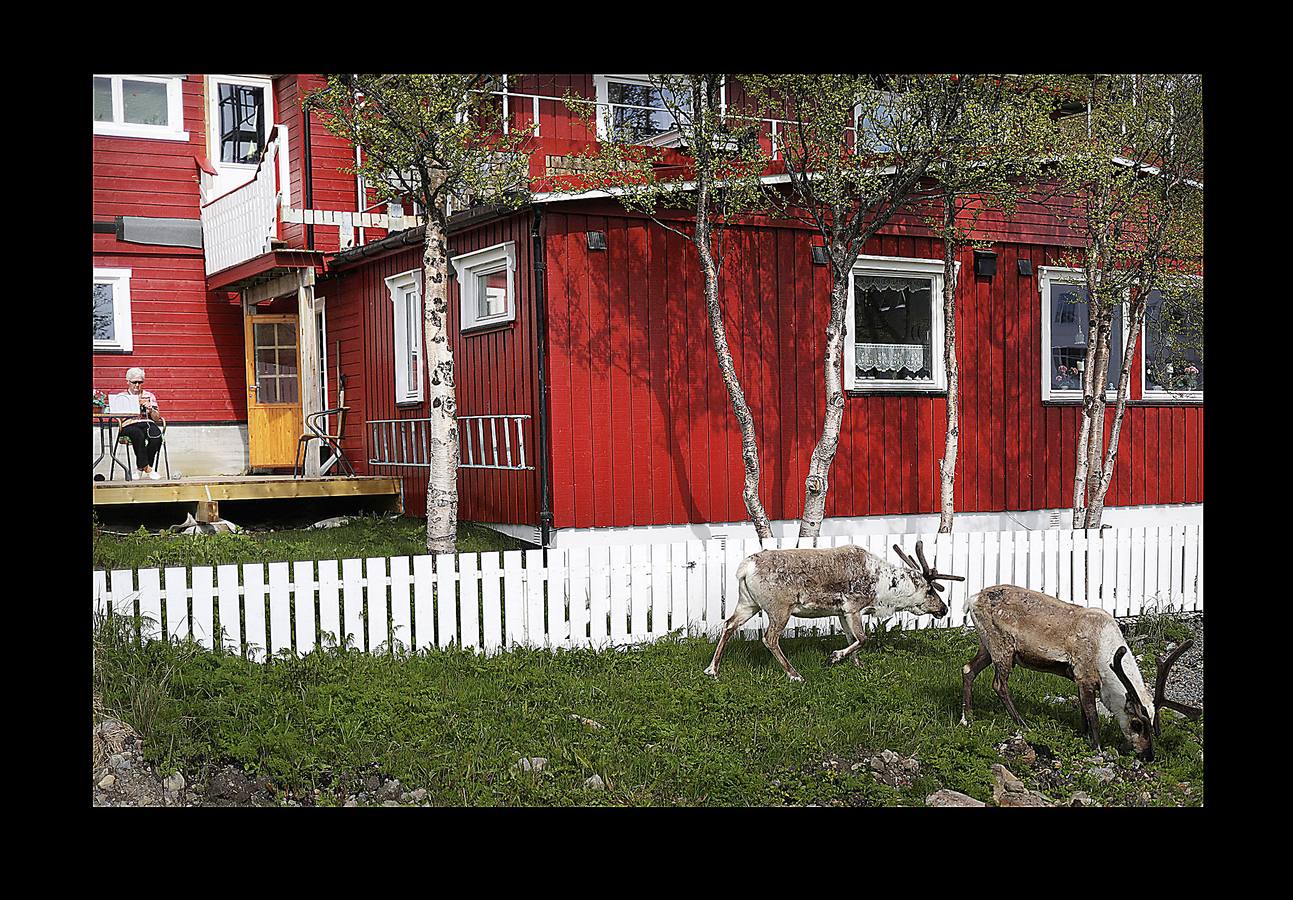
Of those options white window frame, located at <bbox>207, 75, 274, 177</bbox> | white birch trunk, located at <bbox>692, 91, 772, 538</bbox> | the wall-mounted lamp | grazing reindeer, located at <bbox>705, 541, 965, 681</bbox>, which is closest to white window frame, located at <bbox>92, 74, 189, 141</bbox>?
white window frame, located at <bbox>207, 75, 274, 177</bbox>

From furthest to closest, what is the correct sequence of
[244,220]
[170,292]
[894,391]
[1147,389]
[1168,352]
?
[170,292]
[244,220]
[1168,352]
[1147,389]
[894,391]

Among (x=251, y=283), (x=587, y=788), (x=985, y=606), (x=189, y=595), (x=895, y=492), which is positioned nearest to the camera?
(x=587, y=788)

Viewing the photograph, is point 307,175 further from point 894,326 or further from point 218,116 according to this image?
point 894,326

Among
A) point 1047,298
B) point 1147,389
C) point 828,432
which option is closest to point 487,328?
point 828,432

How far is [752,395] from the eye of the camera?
12.0m

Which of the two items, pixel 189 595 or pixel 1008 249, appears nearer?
pixel 189 595

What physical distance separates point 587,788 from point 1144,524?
10713 millimetres

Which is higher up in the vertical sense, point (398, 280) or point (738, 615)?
point (398, 280)

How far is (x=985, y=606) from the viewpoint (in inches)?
279

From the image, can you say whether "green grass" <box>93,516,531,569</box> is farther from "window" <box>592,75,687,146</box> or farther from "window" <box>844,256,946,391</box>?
"window" <box>592,75,687,146</box>

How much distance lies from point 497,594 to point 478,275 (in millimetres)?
5123

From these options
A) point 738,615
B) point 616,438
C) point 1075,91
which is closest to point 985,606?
point 738,615

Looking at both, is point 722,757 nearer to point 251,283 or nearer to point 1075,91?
point 1075,91

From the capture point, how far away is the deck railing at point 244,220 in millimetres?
14617
